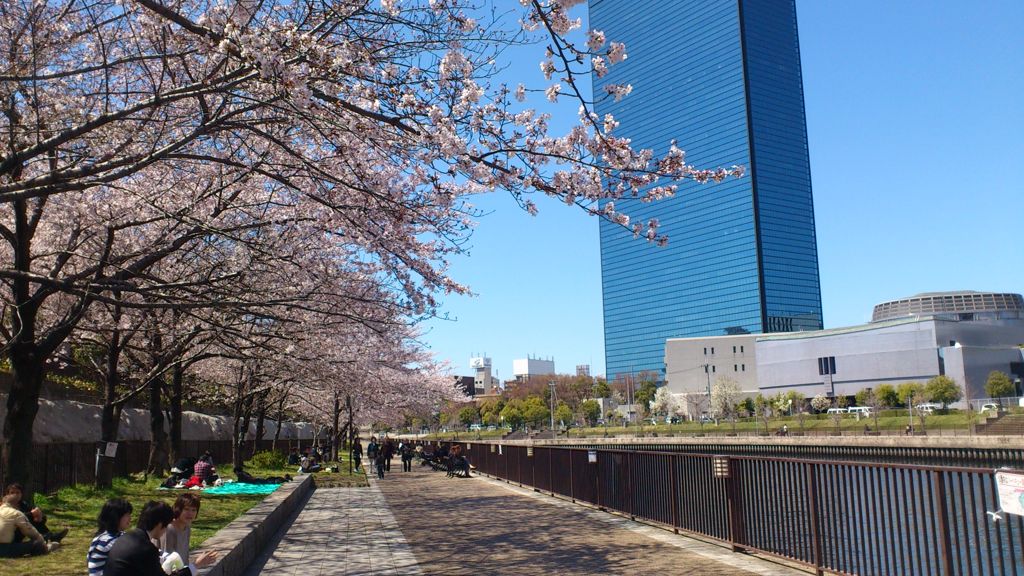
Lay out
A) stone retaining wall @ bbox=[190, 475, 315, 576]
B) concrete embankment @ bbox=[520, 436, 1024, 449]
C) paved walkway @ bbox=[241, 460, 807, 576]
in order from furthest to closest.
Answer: concrete embankment @ bbox=[520, 436, 1024, 449], paved walkway @ bbox=[241, 460, 807, 576], stone retaining wall @ bbox=[190, 475, 315, 576]

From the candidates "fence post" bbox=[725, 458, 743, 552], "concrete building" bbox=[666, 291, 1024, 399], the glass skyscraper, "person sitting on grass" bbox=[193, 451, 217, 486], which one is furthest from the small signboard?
the glass skyscraper

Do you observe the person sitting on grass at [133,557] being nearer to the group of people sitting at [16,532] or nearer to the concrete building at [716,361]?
the group of people sitting at [16,532]

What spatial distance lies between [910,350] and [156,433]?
99.6m

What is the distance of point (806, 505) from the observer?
9.52 m

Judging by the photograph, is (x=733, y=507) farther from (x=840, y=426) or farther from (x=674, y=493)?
(x=840, y=426)

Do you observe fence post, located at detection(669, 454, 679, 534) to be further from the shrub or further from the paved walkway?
the shrub

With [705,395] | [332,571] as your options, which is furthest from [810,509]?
[705,395]

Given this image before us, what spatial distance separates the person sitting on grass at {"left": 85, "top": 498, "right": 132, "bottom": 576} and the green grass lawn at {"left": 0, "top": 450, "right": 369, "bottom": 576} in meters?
3.24

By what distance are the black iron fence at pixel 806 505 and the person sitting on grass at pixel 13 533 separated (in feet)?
28.5

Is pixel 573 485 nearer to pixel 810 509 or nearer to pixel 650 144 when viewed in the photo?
pixel 810 509

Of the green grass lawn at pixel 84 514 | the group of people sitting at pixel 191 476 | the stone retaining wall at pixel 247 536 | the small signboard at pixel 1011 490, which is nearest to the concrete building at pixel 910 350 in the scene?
the group of people sitting at pixel 191 476

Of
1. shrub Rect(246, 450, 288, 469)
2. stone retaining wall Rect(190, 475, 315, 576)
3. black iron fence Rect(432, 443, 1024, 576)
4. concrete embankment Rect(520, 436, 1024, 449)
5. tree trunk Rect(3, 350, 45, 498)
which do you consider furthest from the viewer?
concrete embankment Rect(520, 436, 1024, 449)

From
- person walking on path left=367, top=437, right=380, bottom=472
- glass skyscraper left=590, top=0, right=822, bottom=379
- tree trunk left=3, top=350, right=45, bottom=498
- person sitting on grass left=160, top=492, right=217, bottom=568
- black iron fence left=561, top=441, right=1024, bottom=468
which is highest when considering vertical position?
glass skyscraper left=590, top=0, right=822, bottom=379

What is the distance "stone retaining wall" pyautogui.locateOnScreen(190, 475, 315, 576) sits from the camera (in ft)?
28.1
